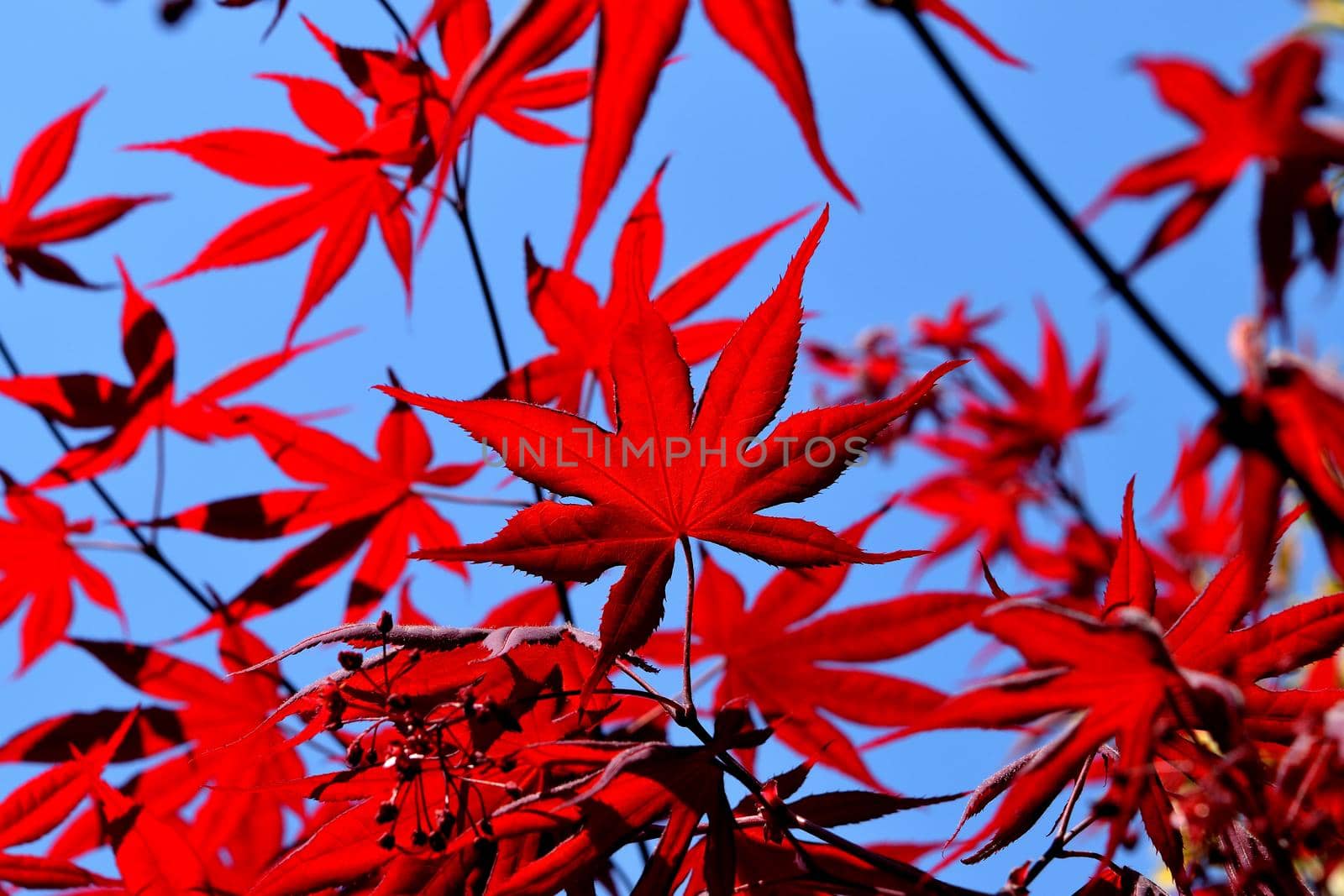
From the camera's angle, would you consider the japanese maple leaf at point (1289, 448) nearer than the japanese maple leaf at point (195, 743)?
Yes

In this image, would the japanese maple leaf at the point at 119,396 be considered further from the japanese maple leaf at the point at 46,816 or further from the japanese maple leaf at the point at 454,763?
the japanese maple leaf at the point at 454,763

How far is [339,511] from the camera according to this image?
3.95ft

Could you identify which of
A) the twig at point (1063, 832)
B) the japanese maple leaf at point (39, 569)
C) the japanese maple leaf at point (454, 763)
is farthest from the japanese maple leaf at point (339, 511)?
the twig at point (1063, 832)

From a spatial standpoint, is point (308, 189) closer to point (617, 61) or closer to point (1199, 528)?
point (617, 61)

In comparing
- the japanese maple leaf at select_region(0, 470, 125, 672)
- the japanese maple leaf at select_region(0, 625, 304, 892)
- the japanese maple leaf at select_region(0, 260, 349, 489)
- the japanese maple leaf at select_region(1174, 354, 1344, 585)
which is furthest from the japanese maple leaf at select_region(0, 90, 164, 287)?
the japanese maple leaf at select_region(1174, 354, 1344, 585)

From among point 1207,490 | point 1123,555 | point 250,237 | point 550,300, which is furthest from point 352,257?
point 1207,490

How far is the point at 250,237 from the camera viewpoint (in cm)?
111

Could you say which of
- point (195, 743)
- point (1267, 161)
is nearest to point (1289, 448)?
point (1267, 161)

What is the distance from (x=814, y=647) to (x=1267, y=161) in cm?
Answer: 54

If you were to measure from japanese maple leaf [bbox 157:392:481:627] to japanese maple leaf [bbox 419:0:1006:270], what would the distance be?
0.66 metres

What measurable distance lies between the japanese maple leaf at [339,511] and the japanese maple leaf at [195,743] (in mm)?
102

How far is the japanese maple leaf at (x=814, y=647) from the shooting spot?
0.88 meters

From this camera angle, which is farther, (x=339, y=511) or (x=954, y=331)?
(x=954, y=331)

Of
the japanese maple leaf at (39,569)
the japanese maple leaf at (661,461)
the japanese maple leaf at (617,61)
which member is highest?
the japanese maple leaf at (39,569)
